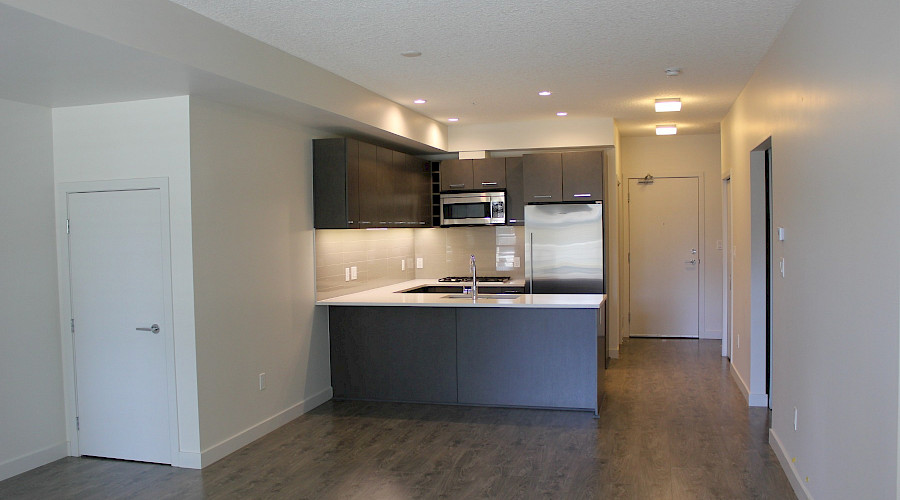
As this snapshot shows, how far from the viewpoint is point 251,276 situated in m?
4.88

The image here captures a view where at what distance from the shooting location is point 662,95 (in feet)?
20.0

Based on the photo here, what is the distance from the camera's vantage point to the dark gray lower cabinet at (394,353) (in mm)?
5730

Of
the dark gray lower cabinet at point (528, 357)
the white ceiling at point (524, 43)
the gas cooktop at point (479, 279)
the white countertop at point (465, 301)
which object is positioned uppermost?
the white ceiling at point (524, 43)

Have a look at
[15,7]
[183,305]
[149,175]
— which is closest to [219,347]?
[183,305]

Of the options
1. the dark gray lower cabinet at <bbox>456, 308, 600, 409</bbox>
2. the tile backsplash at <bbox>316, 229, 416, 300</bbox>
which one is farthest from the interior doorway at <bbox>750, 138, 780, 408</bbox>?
the tile backsplash at <bbox>316, 229, 416, 300</bbox>

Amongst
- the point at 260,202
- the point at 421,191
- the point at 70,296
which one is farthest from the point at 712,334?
the point at 70,296

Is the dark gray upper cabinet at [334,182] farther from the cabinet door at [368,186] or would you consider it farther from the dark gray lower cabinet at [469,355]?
the dark gray lower cabinet at [469,355]

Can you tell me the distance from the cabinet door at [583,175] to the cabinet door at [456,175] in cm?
108

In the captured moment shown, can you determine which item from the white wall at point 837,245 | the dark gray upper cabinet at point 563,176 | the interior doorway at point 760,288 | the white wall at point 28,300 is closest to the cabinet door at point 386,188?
the dark gray upper cabinet at point 563,176

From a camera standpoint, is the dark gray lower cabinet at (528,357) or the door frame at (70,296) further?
the dark gray lower cabinet at (528,357)

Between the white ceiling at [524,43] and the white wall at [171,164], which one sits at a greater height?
the white ceiling at [524,43]

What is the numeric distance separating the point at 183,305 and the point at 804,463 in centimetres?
368

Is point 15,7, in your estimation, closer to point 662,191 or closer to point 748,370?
point 748,370

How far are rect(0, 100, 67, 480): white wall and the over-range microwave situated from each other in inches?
160
